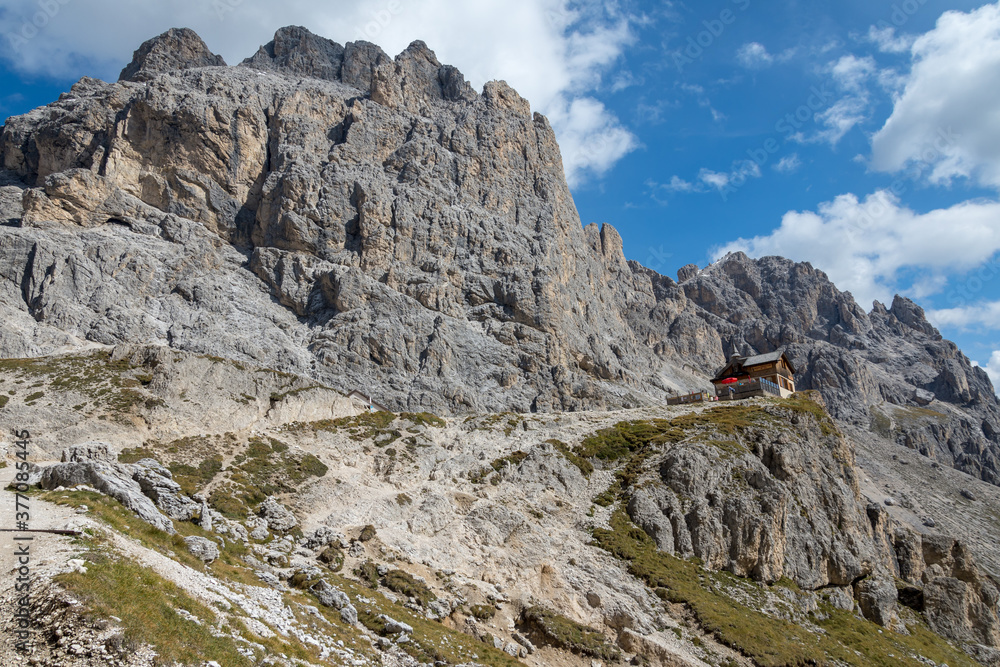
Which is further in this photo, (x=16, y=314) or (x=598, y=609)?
(x=16, y=314)

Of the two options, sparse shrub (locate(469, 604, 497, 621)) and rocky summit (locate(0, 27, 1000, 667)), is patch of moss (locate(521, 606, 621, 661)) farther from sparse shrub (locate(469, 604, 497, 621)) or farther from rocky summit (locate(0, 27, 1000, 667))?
sparse shrub (locate(469, 604, 497, 621))

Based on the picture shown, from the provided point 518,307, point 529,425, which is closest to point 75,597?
point 529,425

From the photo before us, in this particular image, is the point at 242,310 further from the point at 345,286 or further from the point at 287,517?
the point at 287,517

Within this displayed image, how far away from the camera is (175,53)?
482ft

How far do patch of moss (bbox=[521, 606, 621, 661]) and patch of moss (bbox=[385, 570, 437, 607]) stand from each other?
605 centimetres

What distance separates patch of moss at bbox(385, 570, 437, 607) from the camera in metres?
33.1

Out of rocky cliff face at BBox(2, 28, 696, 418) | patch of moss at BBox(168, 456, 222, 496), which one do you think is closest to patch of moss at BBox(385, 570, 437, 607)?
patch of moss at BBox(168, 456, 222, 496)

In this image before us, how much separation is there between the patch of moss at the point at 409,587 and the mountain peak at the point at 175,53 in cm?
15023

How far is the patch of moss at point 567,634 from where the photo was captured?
33469 mm

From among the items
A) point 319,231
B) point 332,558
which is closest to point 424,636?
point 332,558

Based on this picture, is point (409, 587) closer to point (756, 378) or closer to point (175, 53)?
point (756, 378)

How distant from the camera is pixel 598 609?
37.5 m

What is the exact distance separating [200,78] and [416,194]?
5074 cm

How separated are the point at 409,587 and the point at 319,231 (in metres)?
87.1
